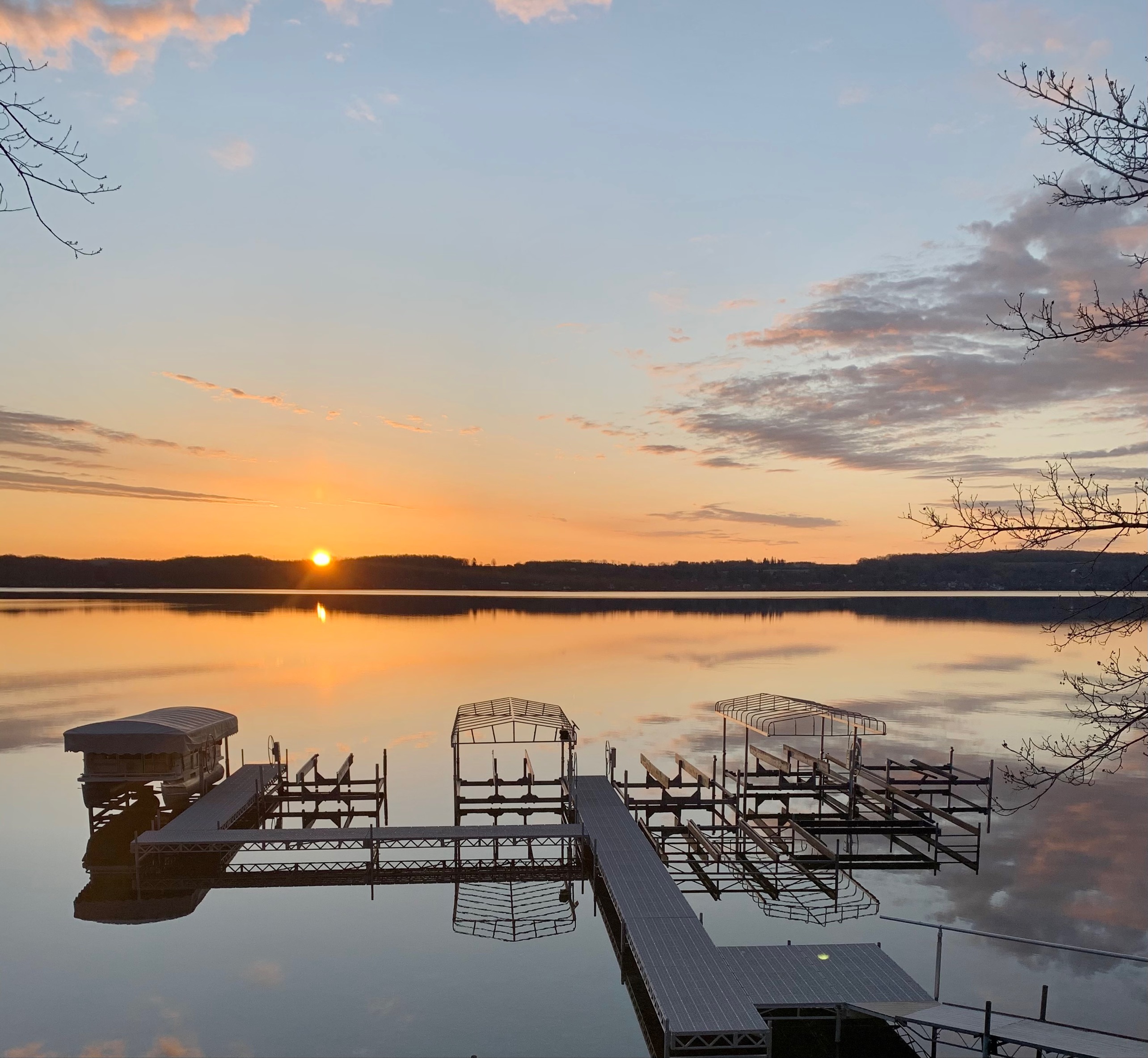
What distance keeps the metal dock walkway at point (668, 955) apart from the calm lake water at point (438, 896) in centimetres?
118

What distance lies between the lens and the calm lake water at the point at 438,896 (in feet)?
48.3

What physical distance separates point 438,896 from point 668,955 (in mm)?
8123

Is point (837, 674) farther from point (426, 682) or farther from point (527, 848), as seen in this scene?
point (527, 848)

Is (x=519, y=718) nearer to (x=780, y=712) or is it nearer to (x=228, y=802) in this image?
(x=228, y=802)

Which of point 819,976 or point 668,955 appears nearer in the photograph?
point 819,976

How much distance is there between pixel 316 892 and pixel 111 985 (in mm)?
5380

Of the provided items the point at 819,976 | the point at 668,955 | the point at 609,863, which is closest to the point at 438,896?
the point at 609,863

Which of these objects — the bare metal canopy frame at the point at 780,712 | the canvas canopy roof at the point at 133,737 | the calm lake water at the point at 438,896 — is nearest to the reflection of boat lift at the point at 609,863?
the canvas canopy roof at the point at 133,737

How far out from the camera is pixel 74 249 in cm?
653

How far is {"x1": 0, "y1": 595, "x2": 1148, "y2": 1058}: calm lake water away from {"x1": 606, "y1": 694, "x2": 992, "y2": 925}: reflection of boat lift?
2.72 ft

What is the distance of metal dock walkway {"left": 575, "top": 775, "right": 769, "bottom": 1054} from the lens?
1230 cm

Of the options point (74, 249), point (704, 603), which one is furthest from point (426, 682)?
point (704, 603)

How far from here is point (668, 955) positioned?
14.5 m

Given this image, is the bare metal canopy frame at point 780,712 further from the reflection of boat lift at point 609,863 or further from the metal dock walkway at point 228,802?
the metal dock walkway at point 228,802
